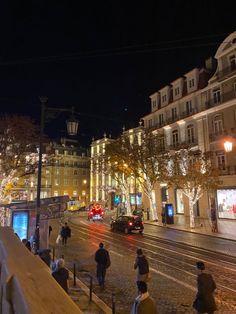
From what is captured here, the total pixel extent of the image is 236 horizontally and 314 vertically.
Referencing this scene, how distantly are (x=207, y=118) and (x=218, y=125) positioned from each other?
2.07m

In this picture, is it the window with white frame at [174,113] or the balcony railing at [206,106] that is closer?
the balcony railing at [206,106]

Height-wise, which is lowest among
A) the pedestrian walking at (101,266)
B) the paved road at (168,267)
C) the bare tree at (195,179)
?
the paved road at (168,267)

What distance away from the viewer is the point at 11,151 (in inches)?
947

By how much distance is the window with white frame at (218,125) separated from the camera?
36956 mm

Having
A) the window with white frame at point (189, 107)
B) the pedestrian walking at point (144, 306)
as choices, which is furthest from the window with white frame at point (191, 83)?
the pedestrian walking at point (144, 306)

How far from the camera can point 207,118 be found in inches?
1537

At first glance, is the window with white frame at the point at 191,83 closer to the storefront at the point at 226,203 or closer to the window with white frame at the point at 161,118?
the window with white frame at the point at 161,118

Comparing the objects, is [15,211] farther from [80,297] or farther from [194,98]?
[194,98]

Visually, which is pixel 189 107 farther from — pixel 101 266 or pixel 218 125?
pixel 101 266

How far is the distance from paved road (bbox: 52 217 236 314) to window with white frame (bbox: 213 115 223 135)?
17.1 meters

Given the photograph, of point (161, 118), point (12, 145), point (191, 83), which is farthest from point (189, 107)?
point (12, 145)

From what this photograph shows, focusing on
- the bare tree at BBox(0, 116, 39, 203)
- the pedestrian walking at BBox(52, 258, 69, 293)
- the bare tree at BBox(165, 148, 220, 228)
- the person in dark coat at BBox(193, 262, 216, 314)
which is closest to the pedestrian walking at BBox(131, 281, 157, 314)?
the person in dark coat at BBox(193, 262, 216, 314)

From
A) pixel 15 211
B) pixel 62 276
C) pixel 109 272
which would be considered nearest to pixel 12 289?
pixel 62 276

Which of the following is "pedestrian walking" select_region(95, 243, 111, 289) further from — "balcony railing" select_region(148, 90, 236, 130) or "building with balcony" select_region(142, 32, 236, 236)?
"balcony railing" select_region(148, 90, 236, 130)
